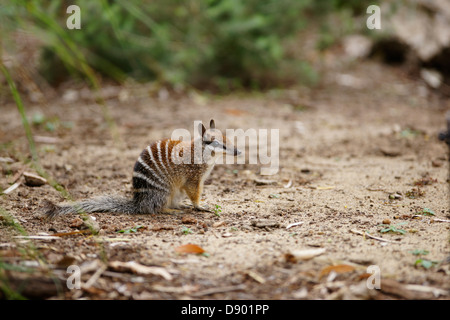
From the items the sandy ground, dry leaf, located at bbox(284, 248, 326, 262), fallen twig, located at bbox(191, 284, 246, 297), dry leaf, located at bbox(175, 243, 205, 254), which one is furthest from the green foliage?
fallen twig, located at bbox(191, 284, 246, 297)

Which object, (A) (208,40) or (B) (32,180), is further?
(A) (208,40)

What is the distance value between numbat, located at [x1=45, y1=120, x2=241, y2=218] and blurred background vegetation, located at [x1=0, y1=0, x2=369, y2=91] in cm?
357

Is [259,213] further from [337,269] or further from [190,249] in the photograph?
[337,269]

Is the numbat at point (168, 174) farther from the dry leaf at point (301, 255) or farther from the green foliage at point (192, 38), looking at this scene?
the green foliage at point (192, 38)

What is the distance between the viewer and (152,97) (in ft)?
26.0

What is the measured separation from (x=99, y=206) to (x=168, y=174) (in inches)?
24.3

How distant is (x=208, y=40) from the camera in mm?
8078

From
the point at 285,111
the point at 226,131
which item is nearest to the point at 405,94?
the point at 285,111

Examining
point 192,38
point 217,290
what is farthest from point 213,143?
point 192,38

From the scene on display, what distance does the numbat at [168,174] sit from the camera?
3672 mm

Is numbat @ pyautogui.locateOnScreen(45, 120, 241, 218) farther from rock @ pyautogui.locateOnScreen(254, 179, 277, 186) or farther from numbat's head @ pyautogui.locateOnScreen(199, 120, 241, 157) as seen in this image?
rock @ pyautogui.locateOnScreen(254, 179, 277, 186)

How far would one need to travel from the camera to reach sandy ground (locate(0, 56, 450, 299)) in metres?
2.51

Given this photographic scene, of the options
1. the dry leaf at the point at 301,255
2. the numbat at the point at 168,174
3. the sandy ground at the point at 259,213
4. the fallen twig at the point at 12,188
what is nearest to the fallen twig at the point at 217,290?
the sandy ground at the point at 259,213
